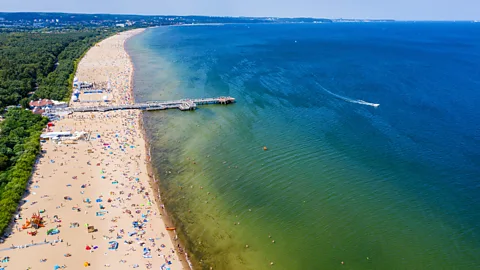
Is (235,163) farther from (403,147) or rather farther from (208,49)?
(208,49)

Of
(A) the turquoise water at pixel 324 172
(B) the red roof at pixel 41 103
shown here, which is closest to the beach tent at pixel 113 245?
(A) the turquoise water at pixel 324 172

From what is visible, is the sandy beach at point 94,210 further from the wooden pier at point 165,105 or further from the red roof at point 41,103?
the red roof at point 41,103

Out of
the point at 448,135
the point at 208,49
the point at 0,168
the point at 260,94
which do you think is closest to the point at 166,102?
the point at 260,94

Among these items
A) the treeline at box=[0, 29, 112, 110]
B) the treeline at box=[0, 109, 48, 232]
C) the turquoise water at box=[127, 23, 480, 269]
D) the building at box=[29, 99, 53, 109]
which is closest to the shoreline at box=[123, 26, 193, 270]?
the turquoise water at box=[127, 23, 480, 269]

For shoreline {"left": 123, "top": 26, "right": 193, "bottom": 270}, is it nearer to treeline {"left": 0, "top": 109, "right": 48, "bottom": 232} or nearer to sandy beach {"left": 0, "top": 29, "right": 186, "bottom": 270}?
sandy beach {"left": 0, "top": 29, "right": 186, "bottom": 270}

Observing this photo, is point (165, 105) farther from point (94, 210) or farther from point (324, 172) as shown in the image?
point (324, 172)

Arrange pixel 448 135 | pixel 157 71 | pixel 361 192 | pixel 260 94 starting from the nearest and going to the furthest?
pixel 361 192, pixel 448 135, pixel 260 94, pixel 157 71
